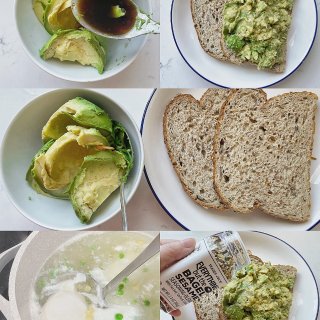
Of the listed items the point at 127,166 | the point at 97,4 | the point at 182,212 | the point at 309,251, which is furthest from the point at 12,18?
the point at 309,251

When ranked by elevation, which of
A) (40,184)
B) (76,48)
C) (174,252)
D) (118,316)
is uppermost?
(76,48)

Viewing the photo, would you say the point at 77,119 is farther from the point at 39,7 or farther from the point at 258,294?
the point at 258,294

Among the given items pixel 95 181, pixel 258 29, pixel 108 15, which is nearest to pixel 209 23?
pixel 258 29

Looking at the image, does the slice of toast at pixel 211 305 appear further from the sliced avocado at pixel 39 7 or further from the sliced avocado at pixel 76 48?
the sliced avocado at pixel 39 7

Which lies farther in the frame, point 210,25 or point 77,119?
point 210,25

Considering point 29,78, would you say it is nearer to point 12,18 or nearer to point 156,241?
point 12,18

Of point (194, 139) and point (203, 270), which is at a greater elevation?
point (194, 139)
